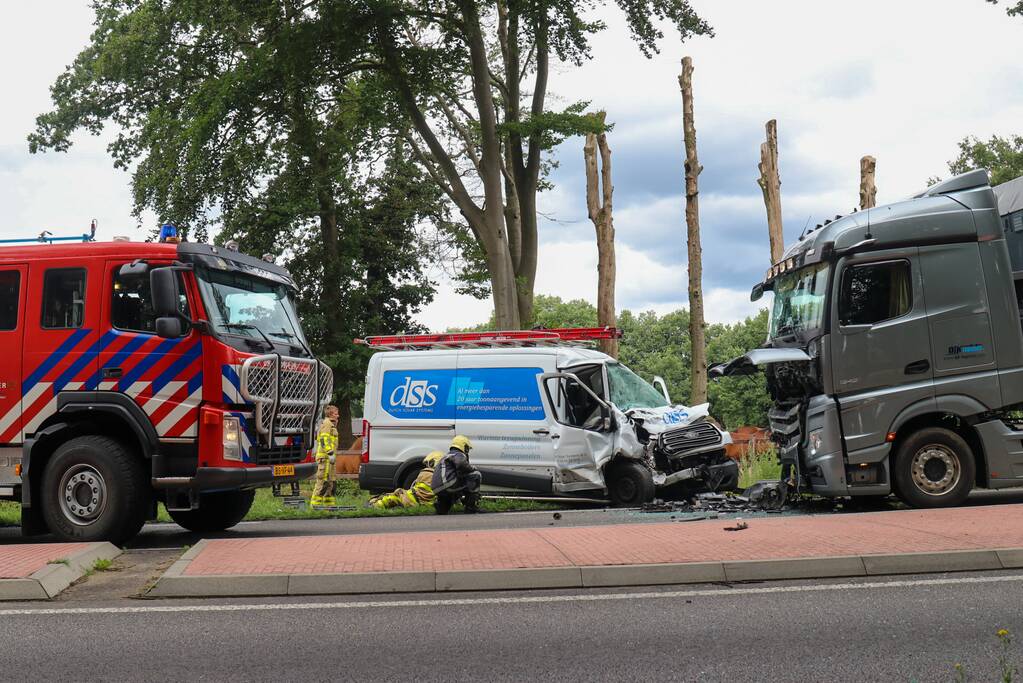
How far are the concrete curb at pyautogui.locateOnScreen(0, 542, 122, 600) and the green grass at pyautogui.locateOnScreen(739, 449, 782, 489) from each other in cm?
1090

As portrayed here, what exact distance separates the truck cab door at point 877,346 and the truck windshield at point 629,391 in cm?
431

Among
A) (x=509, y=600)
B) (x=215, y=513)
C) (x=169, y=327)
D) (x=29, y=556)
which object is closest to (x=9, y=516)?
(x=215, y=513)

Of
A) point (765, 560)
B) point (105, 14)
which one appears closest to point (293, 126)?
point (105, 14)

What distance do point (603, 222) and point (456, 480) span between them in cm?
1289

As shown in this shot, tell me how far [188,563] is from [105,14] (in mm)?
24619

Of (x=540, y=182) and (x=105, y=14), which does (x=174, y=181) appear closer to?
(x=105, y=14)

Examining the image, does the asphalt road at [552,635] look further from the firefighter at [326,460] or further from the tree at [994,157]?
the tree at [994,157]

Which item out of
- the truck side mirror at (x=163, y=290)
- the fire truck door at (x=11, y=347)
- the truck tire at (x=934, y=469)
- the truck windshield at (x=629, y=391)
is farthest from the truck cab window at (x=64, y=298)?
the truck tire at (x=934, y=469)

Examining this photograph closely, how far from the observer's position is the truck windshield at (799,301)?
11.4 meters

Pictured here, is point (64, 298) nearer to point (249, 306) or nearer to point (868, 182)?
point (249, 306)

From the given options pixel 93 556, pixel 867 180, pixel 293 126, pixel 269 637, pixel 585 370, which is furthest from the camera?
pixel 293 126

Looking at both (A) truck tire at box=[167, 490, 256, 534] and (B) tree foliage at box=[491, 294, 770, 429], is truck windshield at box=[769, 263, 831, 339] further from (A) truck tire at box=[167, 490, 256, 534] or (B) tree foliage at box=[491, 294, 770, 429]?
(B) tree foliage at box=[491, 294, 770, 429]

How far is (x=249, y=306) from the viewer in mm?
10492

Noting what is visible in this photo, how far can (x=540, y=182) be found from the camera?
1166 inches
